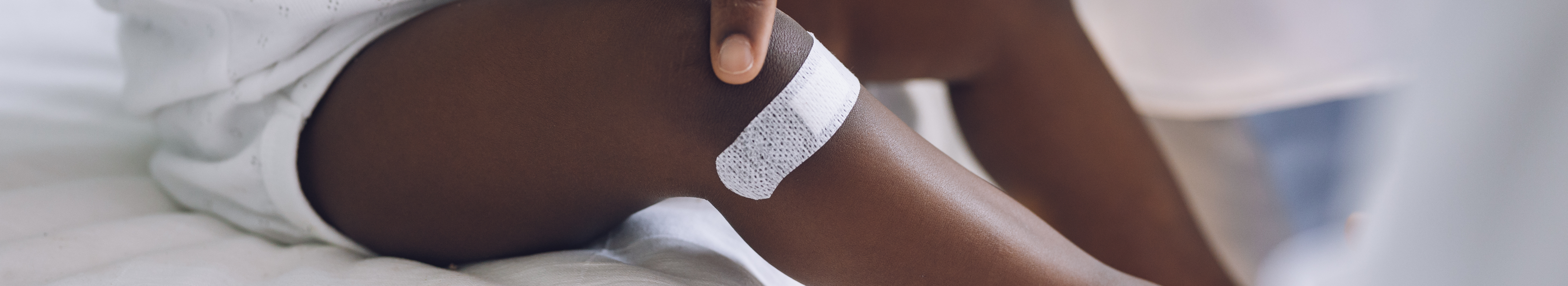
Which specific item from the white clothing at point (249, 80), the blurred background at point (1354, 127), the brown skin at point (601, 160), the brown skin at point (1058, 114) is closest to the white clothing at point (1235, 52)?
the blurred background at point (1354, 127)

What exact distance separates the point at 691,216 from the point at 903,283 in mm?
210

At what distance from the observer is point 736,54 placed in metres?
0.38

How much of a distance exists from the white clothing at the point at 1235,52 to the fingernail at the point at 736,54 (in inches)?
32.3

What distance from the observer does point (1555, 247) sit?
24cm

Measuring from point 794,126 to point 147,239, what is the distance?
1.48 ft

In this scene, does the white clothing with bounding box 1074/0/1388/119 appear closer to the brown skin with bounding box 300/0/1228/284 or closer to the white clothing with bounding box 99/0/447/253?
the brown skin with bounding box 300/0/1228/284

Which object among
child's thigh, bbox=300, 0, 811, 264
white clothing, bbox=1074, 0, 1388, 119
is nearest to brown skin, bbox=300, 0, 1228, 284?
child's thigh, bbox=300, 0, 811, 264

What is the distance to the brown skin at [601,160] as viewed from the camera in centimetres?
43

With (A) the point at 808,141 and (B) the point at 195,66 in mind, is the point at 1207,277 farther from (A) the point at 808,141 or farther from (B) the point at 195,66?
(B) the point at 195,66

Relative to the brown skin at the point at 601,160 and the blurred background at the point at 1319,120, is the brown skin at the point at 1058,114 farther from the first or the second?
the brown skin at the point at 601,160

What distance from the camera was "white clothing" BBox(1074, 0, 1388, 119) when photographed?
1105 mm

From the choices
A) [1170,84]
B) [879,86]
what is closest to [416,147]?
[879,86]

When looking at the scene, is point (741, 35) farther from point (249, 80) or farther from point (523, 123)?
point (249, 80)

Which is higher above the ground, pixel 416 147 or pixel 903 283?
pixel 416 147
